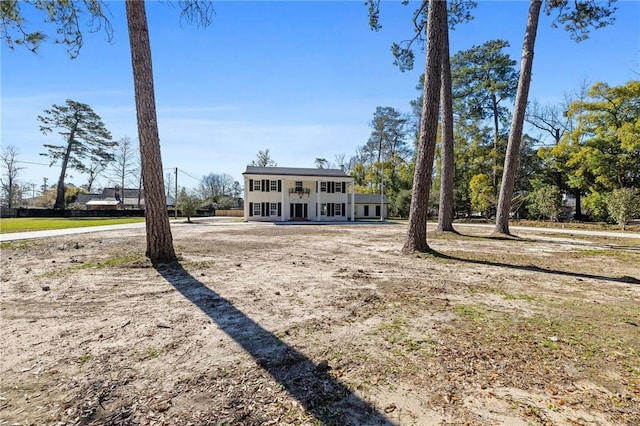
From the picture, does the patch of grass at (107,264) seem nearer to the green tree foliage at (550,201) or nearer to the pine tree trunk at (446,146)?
the pine tree trunk at (446,146)

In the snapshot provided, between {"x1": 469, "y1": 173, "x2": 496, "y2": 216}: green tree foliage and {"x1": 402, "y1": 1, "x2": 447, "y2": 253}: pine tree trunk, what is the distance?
2005cm

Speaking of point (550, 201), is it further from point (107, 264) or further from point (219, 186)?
point (219, 186)

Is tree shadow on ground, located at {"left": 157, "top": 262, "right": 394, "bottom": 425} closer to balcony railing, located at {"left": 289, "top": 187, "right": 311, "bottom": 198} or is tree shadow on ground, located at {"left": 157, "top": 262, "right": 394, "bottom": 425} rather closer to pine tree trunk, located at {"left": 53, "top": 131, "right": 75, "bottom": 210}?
balcony railing, located at {"left": 289, "top": 187, "right": 311, "bottom": 198}

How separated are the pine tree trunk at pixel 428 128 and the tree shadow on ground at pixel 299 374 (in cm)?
579

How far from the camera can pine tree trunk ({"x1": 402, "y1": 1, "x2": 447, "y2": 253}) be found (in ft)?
25.8

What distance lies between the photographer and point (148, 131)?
6.36m

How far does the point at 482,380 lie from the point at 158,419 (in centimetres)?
226

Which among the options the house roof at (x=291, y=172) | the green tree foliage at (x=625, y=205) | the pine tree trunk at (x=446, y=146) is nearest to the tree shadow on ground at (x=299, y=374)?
the pine tree trunk at (x=446, y=146)

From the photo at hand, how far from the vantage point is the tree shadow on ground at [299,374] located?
1868mm

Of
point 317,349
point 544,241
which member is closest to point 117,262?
point 317,349

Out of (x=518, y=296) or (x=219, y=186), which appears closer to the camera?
(x=518, y=296)

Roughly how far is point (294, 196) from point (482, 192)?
1678 cm

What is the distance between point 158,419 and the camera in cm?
182

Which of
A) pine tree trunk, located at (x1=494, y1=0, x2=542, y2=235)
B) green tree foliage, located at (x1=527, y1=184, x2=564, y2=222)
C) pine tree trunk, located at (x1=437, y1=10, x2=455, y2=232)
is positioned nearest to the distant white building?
green tree foliage, located at (x1=527, y1=184, x2=564, y2=222)
